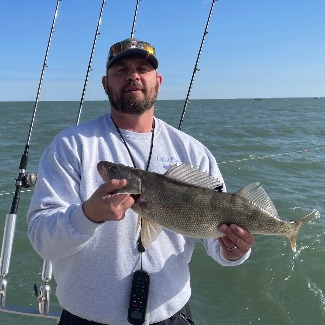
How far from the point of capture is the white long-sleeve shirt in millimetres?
2564

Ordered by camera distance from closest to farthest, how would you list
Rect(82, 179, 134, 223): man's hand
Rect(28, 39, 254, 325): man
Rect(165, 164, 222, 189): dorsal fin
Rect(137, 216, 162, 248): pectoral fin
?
Rect(82, 179, 134, 223): man's hand → Rect(28, 39, 254, 325): man → Rect(137, 216, 162, 248): pectoral fin → Rect(165, 164, 222, 189): dorsal fin

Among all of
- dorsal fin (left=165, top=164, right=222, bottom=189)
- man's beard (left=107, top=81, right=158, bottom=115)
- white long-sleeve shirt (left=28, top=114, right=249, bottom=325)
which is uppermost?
man's beard (left=107, top=81, right=158, bottom=115)

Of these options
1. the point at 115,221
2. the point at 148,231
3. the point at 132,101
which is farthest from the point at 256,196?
the point at 132,101

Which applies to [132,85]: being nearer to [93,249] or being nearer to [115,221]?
[115,221]

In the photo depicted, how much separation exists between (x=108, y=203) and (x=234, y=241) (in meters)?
0.98

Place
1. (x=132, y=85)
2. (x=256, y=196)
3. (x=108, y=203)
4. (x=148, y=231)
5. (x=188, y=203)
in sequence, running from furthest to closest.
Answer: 1. (x=132, y=85)
2. (x=256, y=196)
3. (x=188, y=203)
4. (x=148, y=231)
5. (x=108, y=203)

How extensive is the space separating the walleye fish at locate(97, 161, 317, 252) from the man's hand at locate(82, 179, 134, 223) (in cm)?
32

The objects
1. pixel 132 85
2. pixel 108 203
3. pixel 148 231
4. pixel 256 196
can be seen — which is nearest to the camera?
pixel 108 203

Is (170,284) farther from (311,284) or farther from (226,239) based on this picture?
(311,284)

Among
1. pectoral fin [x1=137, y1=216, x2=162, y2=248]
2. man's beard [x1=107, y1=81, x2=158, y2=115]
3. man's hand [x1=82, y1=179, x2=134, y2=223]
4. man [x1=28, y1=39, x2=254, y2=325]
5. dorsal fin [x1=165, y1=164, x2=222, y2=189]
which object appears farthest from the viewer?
man's beard [x1=107, y1=81, x2=158, y2=115]

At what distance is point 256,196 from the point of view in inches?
112

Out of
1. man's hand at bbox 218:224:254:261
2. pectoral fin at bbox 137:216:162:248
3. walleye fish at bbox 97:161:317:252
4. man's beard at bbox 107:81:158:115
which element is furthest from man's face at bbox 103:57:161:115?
man's hand at bbox 218:224:254:261

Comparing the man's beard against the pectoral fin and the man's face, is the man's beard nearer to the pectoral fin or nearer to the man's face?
the man's face

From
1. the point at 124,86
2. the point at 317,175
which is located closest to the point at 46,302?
the point at 124,86
